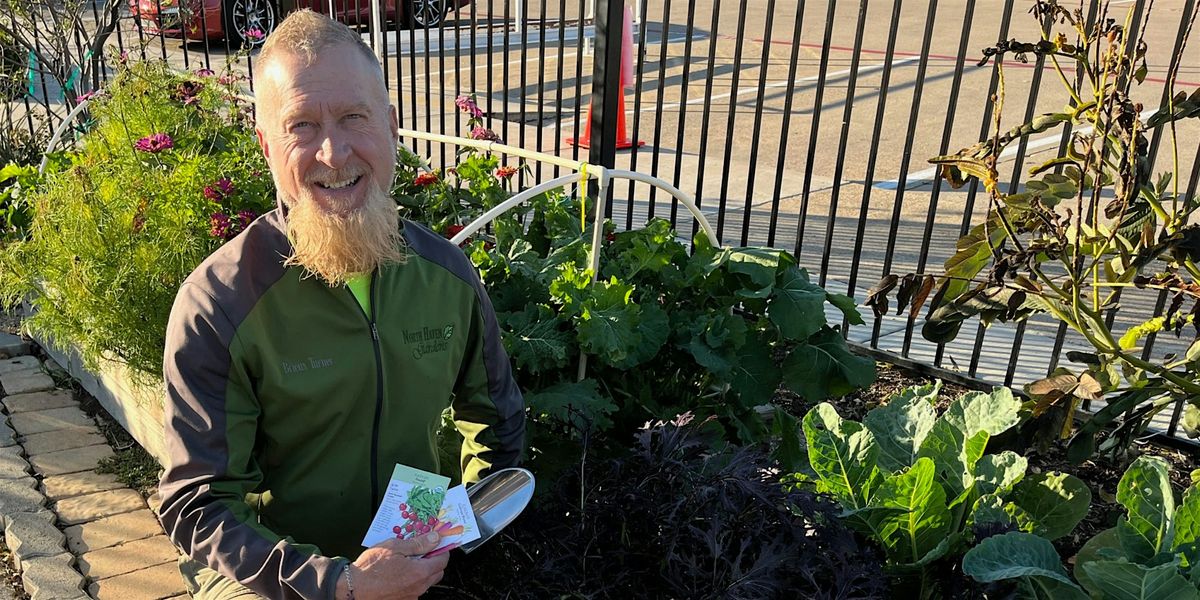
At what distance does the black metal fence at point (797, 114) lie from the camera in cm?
353

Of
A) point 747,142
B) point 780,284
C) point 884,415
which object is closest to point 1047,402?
point 884,415

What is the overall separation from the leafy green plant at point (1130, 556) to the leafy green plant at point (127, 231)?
2.22 meters

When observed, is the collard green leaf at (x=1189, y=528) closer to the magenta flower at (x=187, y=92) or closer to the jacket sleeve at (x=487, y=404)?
the jacket sleeve at (x=487, y=404)

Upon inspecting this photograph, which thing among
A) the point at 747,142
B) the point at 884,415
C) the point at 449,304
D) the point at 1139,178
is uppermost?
the point at 1139,178

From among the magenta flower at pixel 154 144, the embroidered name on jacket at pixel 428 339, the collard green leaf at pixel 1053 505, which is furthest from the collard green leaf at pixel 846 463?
the magenta flower at pixel 154 144

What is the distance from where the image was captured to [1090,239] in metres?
2.50

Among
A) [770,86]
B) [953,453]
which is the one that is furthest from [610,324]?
[770,86]

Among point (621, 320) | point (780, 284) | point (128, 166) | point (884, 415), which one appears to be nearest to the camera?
point (884, 415)

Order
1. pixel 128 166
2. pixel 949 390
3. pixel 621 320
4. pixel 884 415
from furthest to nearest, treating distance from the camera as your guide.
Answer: pixel 949 390 → pixel 128 166 → pixel 621 320 → pixel 884 415

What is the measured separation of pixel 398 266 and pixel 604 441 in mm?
598

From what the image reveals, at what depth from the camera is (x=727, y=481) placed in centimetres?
179

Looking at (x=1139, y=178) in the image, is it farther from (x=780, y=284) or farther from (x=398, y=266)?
(x=398, y=266)

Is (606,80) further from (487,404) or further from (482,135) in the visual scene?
(487,404)

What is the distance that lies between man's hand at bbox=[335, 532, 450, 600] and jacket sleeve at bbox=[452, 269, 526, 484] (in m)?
0.43
